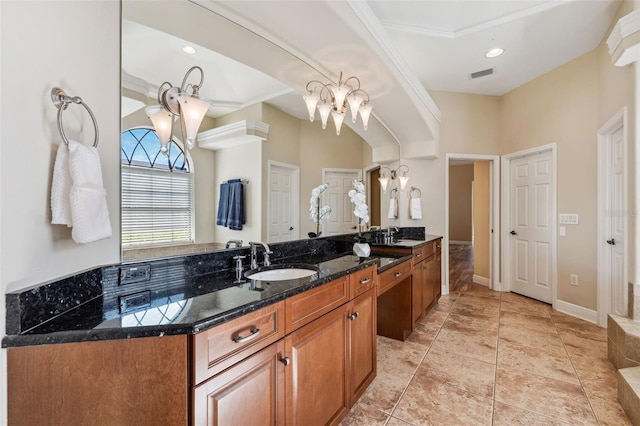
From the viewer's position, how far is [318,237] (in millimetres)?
2383

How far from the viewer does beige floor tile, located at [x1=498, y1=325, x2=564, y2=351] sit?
8.11 feet

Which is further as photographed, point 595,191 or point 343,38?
point 595,191

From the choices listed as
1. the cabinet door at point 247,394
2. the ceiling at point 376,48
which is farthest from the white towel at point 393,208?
the cabinet door at point 247,394

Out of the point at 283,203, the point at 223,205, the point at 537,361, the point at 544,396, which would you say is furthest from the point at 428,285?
the point at 223,205

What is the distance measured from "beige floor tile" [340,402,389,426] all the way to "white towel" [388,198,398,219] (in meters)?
2.49

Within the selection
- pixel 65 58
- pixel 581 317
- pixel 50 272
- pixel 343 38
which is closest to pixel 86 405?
pixel 50 272

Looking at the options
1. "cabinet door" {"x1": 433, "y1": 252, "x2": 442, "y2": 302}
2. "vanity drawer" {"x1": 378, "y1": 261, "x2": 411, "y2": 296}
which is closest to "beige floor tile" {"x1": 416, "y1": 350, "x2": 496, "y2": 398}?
"vanity drawer" {"x1": 378, "y1": 261, "x2": 411, "y2": 296}

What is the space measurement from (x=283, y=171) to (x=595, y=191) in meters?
3.47

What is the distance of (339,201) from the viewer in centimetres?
255

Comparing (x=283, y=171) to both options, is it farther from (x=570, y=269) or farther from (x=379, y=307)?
(x=570, y=269)

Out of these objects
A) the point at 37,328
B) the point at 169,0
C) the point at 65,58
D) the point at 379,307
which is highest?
the point at 169,0

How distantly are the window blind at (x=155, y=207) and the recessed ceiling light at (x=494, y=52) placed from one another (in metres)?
3.45

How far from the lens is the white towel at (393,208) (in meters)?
3.81

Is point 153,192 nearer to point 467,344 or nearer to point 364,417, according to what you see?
point 364,417
